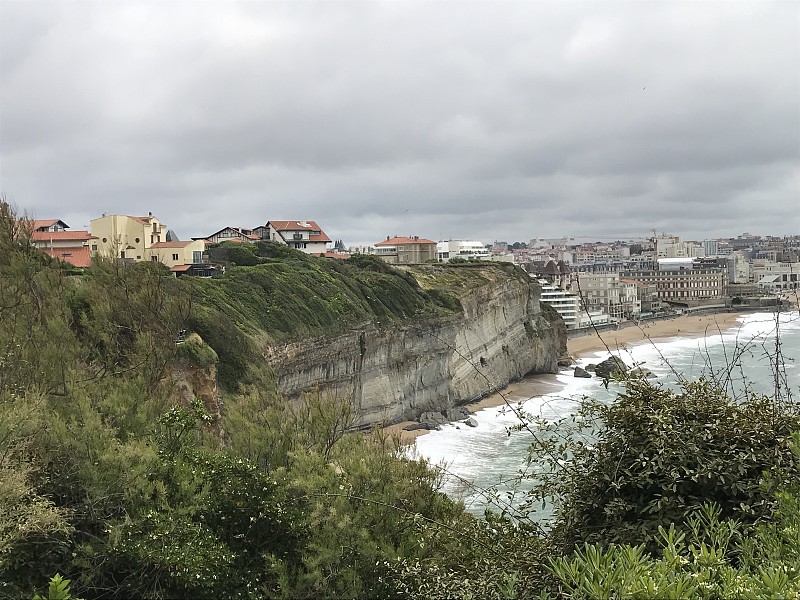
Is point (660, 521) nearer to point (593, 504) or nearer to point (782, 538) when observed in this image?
point (593, 504)

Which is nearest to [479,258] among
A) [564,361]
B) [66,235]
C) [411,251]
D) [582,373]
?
[411,251]

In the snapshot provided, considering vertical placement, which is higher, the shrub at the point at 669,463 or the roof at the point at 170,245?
the roof at the point at 170,245

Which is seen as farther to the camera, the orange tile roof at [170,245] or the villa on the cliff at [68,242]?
the orange tile roof at [170,245]

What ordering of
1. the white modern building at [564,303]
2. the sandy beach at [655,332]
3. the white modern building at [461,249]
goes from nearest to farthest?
the sandy beach at [655,332] < the white modern building at [564,303] < the white modern building at [461,249]

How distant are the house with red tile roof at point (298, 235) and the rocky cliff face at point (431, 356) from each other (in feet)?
56.9

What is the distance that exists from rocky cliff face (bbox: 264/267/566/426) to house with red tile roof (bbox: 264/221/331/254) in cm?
1736

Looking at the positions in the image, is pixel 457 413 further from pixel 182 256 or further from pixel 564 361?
pixel 564 361

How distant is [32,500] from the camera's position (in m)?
8.71

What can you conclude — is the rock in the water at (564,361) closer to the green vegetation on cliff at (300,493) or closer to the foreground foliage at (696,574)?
the green vegetation on cliff at (300,493)

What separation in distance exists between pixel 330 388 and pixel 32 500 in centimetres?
2448

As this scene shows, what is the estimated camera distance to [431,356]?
4219 centimetres

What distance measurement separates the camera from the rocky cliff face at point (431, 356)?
32.7 meters

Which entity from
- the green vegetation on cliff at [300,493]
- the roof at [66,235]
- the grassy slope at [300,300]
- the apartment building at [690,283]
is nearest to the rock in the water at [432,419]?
the grassy slope at [300,300]

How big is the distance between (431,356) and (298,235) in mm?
29033
